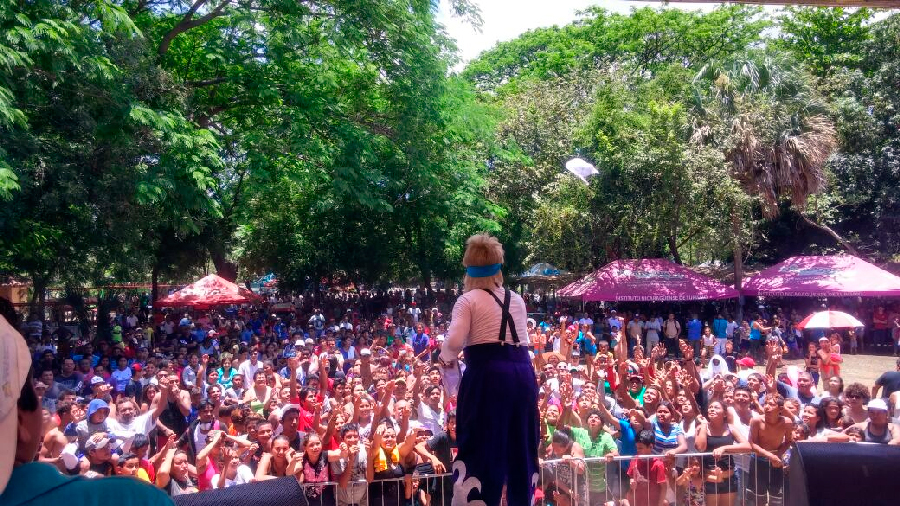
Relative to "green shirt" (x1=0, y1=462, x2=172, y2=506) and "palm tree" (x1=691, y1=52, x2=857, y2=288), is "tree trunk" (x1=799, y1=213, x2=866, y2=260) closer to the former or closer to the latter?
"palm tree" (x1=691, y1=52, x2=857, y2=288)

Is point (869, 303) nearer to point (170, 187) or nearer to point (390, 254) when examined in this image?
point (390, 254)

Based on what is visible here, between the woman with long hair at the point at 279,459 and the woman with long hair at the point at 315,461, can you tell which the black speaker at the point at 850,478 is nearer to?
the woman with long hair at the point at 315,461

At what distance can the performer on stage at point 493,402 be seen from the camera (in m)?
3.60

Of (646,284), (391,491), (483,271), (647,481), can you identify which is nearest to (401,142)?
(646,284)

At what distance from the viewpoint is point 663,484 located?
5984 millimetres

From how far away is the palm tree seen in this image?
21.2m

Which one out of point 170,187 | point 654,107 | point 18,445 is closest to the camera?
point 18,445

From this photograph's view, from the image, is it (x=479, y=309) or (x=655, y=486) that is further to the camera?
(x=655, y=486)

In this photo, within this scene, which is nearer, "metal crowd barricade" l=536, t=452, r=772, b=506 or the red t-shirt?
"metal crowd barricade" l=536, t=452, r=772, b=506

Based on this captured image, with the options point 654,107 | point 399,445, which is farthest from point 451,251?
point 399,445

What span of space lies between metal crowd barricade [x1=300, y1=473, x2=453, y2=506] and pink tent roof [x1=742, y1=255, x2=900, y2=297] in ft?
56.6

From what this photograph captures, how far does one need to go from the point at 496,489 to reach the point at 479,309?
84 centimetres

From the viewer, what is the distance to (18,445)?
3.87 feet

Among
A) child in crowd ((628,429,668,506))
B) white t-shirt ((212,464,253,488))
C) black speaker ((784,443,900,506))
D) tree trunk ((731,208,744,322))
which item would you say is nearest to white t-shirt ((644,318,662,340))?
tree trunk ((731,208,744,322))
